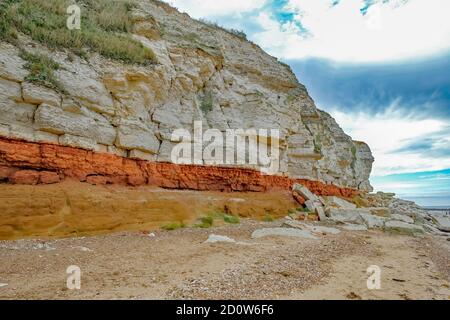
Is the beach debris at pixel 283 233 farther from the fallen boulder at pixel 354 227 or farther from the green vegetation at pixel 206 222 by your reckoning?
the fallen boulder at pixel 354 227

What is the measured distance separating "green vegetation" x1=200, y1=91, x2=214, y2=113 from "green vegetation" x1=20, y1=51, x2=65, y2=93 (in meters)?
8.65

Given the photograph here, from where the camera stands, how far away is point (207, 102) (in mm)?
18812

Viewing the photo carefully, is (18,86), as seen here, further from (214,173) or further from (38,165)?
(214,173)

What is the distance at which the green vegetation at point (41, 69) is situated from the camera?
10.8 m

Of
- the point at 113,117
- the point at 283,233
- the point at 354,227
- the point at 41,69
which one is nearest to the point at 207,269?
the point at 283,233

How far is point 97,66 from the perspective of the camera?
1305cm

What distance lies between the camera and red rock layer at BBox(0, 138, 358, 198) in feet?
32.1

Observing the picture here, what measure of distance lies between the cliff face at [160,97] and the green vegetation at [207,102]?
7 centimetres

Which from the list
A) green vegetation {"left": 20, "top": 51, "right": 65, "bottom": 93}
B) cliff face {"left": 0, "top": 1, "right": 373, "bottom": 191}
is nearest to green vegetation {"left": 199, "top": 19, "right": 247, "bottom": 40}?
cliff face {"left": 0, "top": 1, "right": 373, "bottom": 191}

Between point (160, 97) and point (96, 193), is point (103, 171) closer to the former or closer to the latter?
point (96, 193)

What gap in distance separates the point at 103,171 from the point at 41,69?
4360 mm

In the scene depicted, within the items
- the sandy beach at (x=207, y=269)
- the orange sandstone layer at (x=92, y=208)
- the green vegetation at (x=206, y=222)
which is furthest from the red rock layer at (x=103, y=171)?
the sandy beach at (x=207, y=269)
